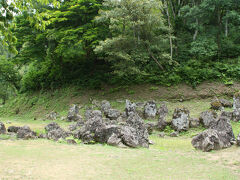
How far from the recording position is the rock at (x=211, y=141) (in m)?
7.14

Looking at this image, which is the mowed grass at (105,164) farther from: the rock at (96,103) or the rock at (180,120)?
the rock at (96,103)

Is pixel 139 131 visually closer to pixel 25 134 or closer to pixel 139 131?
pixel 139 131

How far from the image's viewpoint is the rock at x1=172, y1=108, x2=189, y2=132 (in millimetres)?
11867

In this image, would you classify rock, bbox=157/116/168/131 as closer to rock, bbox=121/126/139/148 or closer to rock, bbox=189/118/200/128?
rock, bbox=189/118/200/128

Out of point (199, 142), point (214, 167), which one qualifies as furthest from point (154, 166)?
point (199, 142)

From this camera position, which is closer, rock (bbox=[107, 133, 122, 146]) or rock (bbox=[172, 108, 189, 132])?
rock (bbox=[107, 133, 122, 146])

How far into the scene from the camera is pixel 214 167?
17.7 ft

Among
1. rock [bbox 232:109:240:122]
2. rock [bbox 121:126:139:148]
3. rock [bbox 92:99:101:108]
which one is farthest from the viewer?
rock [bbox 92:99:101:108]

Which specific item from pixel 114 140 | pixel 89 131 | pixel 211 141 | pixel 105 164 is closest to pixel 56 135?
pixel 89 131

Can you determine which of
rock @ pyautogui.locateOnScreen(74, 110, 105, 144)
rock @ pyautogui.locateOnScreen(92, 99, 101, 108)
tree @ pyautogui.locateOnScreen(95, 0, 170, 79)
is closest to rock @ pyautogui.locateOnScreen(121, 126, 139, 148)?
rock @ pyautogui.locateOnScreen(74, 110, 105, 144)

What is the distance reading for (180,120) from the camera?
12062mm

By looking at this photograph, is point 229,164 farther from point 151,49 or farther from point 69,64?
point 69,64

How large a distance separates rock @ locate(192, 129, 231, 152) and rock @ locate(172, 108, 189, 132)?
4142mm

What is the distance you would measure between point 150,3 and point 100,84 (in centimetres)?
938
